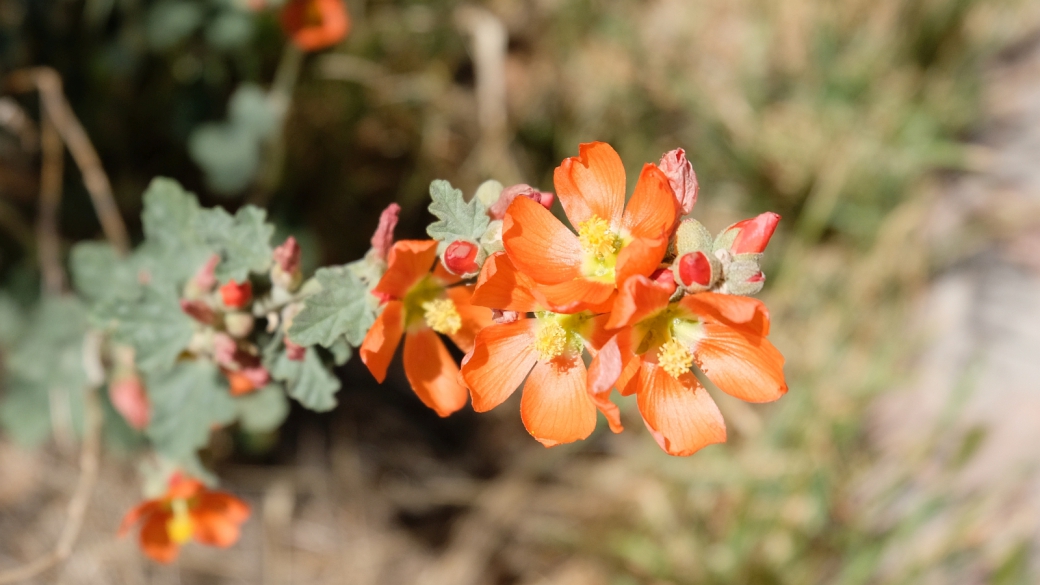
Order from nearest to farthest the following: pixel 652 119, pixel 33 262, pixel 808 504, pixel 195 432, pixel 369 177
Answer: pixel 195 432, pixel 33 262, pixel 808 504, pixel 369 177, pixel 652 119

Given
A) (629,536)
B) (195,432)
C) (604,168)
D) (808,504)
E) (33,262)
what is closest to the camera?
(604,168)

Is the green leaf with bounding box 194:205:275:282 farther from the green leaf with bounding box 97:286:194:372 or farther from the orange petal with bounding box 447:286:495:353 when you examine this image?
the orange petal with bounding box 447:286:495:353

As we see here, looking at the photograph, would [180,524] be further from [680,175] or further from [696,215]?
[696,215]

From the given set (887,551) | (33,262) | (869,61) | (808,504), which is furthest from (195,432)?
(869,61)

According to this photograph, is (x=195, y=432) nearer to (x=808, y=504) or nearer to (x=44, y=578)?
(x=44, y=578)

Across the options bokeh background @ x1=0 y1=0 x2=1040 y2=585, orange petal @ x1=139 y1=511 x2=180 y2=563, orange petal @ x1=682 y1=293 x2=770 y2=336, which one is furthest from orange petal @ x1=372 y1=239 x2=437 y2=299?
bokeh background @ x1=0 y1=0 x2=1040 y2=585
